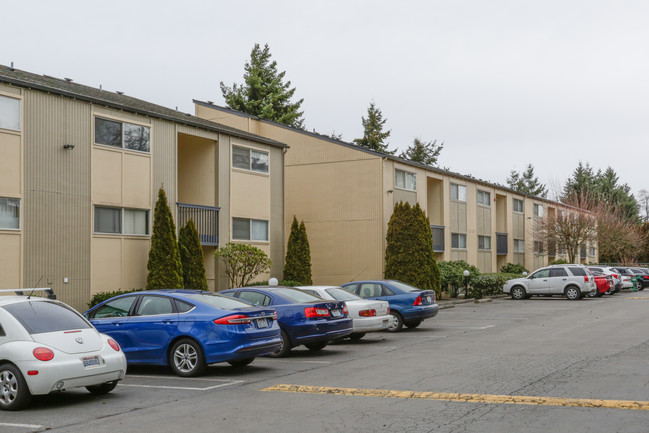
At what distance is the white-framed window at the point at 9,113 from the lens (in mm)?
19328

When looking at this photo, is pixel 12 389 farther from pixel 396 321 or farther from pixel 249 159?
pixel 249 159

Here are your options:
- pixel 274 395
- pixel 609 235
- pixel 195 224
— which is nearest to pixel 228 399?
pixel 274 395

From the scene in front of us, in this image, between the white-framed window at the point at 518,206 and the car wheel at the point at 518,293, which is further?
the white-framed window at the point at 518,206

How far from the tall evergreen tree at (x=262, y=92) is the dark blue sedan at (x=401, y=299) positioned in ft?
139

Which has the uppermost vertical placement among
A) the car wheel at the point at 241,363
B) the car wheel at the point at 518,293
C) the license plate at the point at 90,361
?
the license plate at the point at 90,361

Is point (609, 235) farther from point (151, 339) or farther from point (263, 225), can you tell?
point (151, 339)

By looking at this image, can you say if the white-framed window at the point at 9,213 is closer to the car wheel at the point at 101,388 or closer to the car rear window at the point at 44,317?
the car rear window at the point at 44,317

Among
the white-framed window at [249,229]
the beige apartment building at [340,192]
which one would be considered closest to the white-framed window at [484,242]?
the beige apartment building at [340,192]

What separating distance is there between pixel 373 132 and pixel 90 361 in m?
65.0

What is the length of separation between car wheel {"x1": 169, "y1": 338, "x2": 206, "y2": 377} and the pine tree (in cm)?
1209

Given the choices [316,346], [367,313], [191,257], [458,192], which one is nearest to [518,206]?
[458,192]

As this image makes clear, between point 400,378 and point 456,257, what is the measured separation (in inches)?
1306

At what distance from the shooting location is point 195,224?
26078 millimetres

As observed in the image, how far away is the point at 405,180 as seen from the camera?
3766 cm
